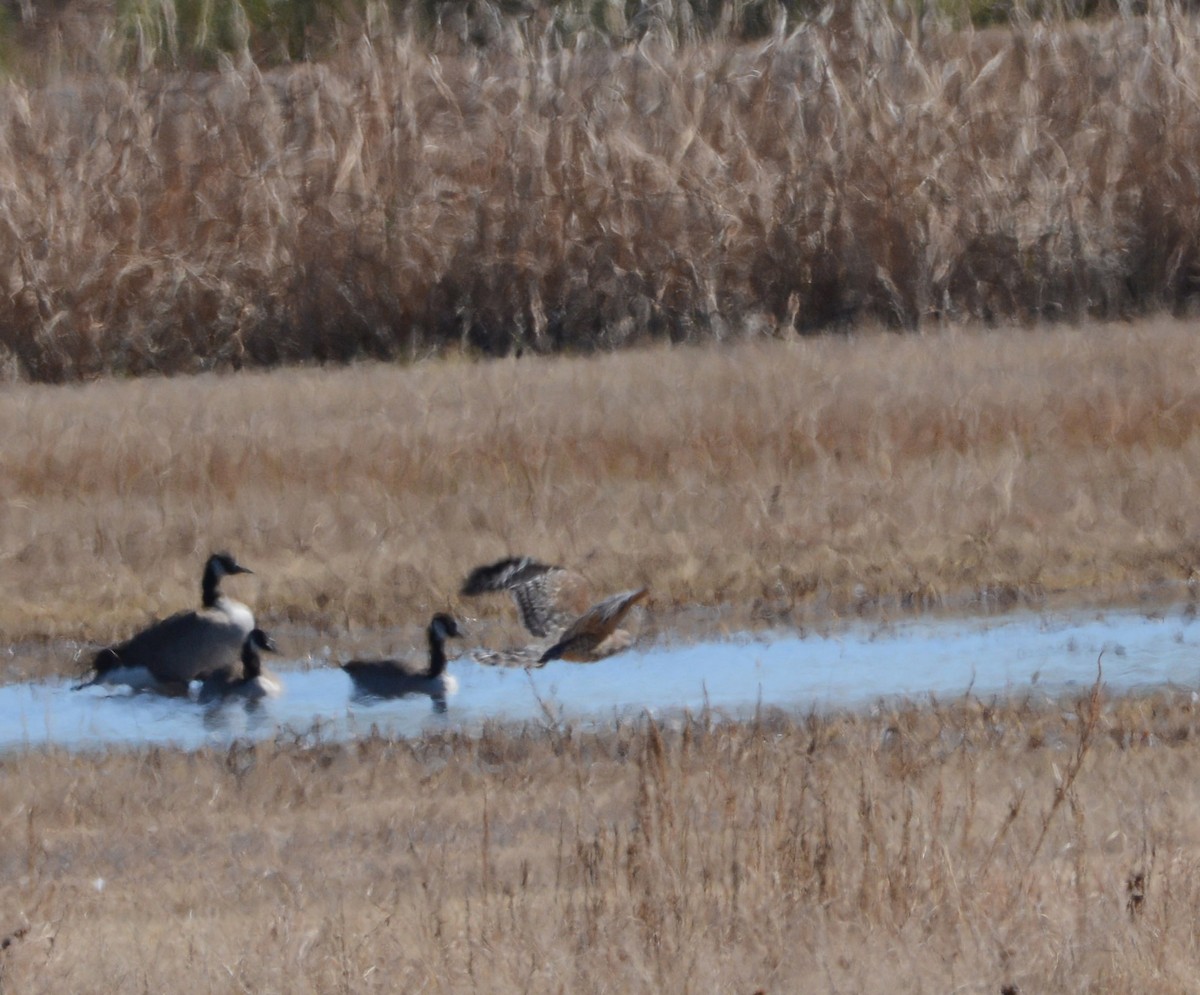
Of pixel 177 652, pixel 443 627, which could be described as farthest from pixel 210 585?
pixel 443 627

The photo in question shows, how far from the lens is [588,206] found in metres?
14.8

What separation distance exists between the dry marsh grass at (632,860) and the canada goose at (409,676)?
0.85 metres

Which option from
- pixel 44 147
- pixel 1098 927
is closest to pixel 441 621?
pixel 1098 927

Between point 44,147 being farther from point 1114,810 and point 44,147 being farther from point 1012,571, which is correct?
point 1114,810

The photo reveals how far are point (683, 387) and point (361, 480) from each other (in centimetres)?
207

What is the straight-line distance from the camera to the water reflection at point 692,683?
757 cm

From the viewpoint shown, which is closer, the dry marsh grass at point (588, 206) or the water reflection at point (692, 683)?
the water reflection at point (692, 683)

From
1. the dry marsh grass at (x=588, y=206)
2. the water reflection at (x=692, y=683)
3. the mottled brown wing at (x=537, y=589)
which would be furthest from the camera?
the dry marsh grass at (x=588, y=206)

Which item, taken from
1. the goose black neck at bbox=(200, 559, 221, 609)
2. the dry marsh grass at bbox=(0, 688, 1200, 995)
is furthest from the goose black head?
the dry marsh grass at bbox=(0, 688, 1200, 995)

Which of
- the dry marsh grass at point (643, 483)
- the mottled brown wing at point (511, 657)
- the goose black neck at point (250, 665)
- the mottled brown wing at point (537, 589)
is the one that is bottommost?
the dry marsh grass at point (643, 483)

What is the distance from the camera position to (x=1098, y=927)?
15.6 ft

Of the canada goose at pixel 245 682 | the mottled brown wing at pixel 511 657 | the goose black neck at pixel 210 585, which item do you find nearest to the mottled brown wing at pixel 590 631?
the mottled brown wing at pixel 511 657

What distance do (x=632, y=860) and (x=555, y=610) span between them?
3.61 metres

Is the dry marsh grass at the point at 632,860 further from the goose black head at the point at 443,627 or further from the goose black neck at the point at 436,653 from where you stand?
the goose black head at the point at 443,627
